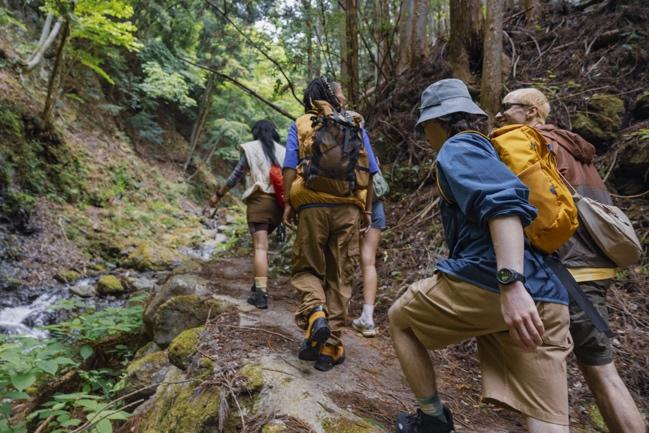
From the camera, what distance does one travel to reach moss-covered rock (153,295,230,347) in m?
4.12

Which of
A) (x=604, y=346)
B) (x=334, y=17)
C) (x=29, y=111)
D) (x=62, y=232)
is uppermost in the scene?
(x=334, y=17)

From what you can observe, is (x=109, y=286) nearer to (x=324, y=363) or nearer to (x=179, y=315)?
(x=179, y=315)

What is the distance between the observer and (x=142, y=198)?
14.2 m

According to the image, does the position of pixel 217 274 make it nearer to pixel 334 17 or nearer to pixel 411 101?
pixel 411 101

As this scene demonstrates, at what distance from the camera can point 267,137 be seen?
175 inches

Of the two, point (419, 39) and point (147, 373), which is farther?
point (419, 39)

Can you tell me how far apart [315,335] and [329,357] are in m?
0.32

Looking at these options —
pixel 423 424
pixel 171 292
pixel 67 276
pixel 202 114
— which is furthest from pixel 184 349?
pixel 202 114

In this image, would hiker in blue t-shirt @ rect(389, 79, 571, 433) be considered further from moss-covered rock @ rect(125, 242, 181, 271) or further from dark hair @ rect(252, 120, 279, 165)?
moss-covered rock @ rect(125, 242, 181, 271)

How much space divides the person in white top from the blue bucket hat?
259 centimetres

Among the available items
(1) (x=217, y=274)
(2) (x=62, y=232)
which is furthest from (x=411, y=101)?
(2) (x=62, y=232)

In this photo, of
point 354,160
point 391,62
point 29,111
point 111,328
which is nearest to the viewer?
point 354,160

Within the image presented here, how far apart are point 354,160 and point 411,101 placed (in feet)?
18.2

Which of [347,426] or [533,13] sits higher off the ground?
[533,13]
